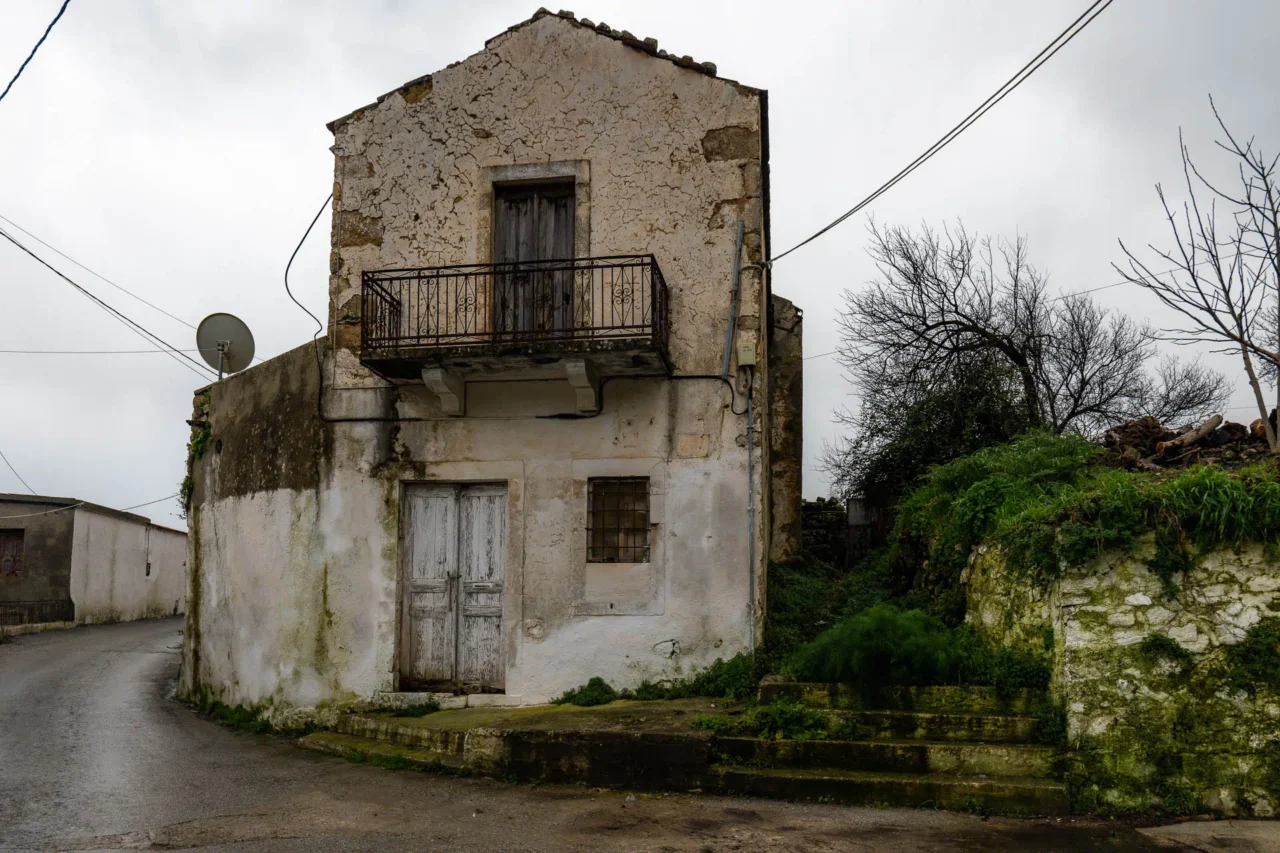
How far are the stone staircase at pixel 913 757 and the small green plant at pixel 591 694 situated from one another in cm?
212

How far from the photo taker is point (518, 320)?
10.4 metres

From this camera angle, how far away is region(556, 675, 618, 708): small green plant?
9523 millimetres

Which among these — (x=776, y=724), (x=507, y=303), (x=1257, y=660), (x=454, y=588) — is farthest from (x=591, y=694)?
(x=1257, y=660)

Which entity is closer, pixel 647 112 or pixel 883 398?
pixel 647 112

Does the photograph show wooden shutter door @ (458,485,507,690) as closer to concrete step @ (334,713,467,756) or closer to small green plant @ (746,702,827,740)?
concrete step @ (334,713,467,756)

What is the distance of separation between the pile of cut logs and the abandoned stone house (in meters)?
3.66

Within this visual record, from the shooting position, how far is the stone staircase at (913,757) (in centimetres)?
678

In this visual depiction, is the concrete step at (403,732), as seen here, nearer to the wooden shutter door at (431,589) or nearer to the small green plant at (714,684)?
the wooden shutter door at (431,589)

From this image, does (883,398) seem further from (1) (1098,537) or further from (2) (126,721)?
(2) (126,721)

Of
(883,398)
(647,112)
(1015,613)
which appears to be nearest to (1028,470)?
(1015,613)

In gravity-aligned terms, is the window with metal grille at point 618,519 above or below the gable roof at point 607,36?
below

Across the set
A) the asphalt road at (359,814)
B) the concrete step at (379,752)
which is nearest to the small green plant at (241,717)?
the asphalt road at (359,814)

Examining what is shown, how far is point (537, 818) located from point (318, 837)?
1.41 metres

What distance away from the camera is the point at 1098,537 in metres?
6.88
